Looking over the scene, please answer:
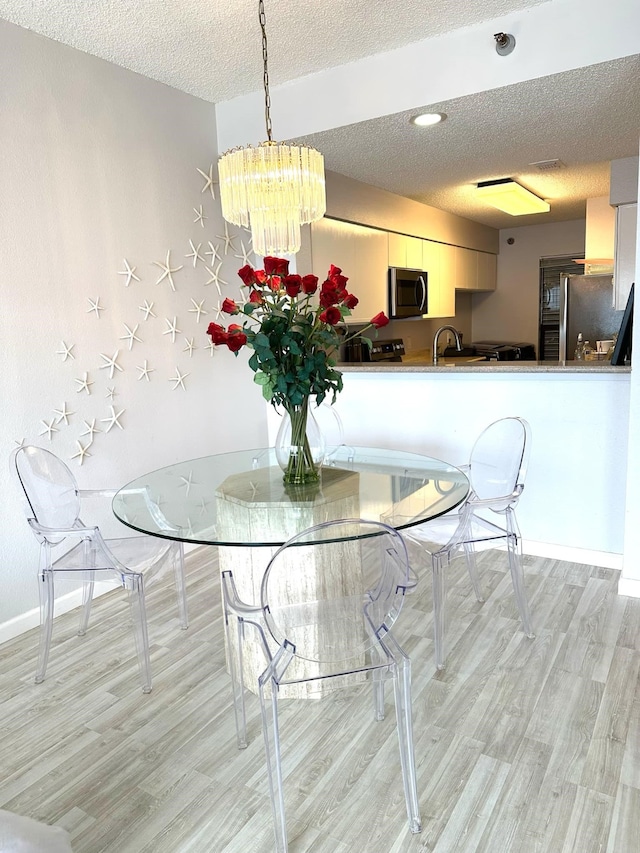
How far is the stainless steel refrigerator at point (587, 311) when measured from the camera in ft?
15.7

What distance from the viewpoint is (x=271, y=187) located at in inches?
85.0

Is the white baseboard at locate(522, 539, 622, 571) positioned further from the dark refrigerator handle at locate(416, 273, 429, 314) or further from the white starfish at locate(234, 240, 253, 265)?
the dark refrigerator handle at locate(416, 273, 429, 314)

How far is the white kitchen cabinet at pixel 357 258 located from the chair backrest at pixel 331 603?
244 cm

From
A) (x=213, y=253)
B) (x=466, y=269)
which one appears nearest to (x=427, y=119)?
(x=213, y=253)

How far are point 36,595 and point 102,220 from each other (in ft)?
5.85

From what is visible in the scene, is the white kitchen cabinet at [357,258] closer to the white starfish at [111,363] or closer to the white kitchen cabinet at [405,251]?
the white kitchen cabinet at [405,251]

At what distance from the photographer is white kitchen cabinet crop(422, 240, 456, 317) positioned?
5281mm

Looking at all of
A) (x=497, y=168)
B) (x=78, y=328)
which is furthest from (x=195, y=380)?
(x=497, y=168)

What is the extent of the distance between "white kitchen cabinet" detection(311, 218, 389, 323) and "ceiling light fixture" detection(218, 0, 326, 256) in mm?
1521

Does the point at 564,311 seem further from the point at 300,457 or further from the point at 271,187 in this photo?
the point at 300,457

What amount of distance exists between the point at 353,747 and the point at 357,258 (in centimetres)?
325

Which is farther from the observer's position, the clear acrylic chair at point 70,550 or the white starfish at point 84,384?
the white starfish at point 84,384

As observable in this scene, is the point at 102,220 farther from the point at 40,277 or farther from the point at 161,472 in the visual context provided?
the point at 161,472

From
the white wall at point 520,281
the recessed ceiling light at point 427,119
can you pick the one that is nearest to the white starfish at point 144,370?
the recessed ceiling light at point 427,119
